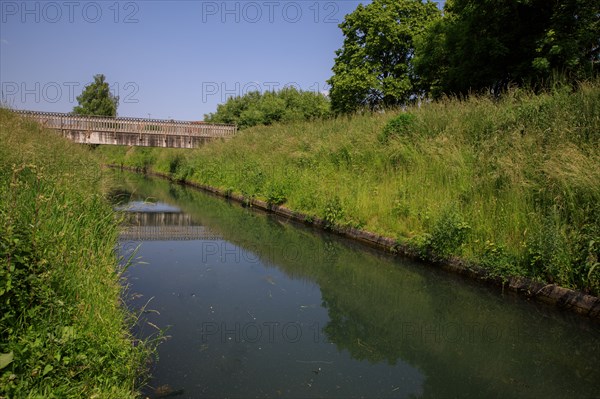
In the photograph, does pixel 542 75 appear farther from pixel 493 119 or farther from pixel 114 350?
pixel 114 350

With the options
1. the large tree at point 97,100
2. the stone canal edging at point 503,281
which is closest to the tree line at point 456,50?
the stone canal edging at point 503,281

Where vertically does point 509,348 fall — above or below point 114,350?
below

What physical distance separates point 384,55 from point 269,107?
41.0 feet

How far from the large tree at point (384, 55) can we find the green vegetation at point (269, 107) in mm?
8083

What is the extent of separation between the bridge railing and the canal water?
69.3 feet

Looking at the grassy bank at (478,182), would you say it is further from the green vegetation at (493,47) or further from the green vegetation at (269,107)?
the green vegetation at (269,107)

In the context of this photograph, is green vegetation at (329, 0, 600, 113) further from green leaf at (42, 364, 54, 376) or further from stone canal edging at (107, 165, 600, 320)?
green leaf at (42, 364, 54, 376)

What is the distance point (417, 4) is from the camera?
30.0 m

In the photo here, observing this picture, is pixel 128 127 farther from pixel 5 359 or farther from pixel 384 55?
pixel 5 359

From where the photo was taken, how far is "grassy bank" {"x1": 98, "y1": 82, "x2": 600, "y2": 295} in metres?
5.91

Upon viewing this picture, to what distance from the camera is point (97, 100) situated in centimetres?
5853

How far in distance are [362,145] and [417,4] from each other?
22.6 meters

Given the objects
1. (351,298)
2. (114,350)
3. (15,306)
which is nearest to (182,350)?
(114,350)

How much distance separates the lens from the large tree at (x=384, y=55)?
2898 cm
